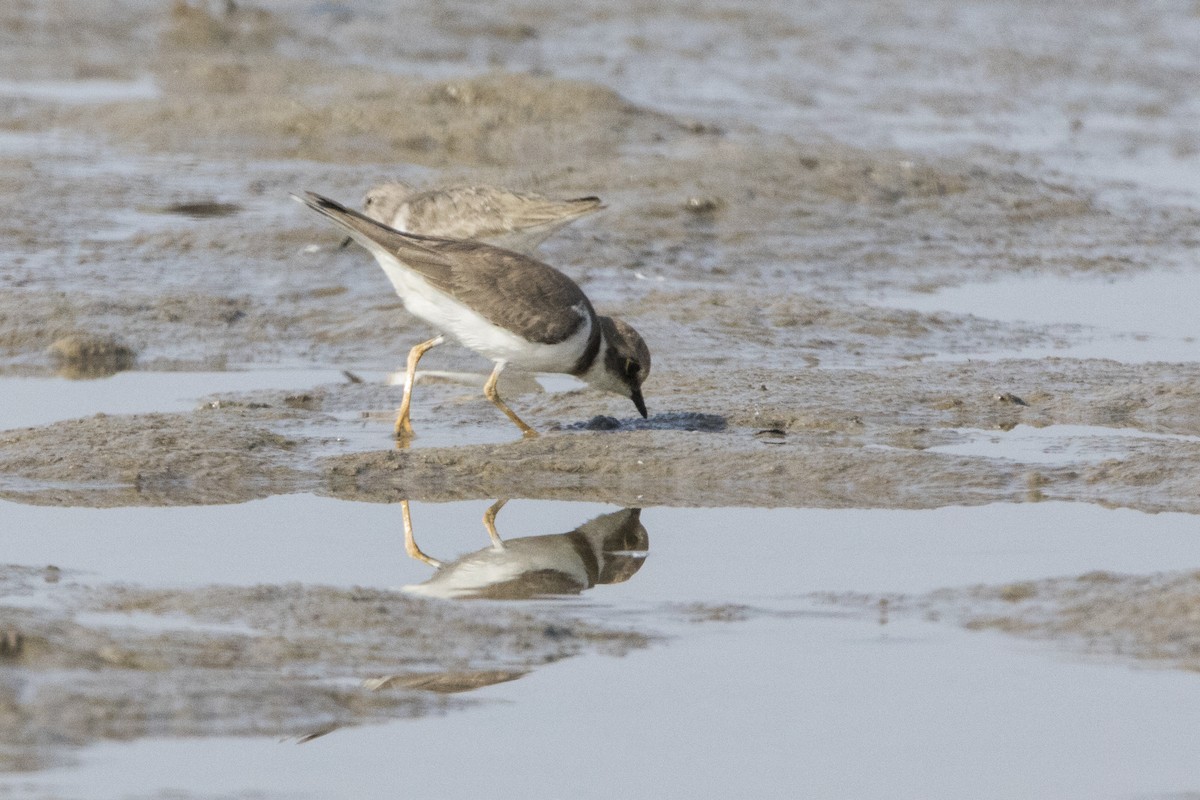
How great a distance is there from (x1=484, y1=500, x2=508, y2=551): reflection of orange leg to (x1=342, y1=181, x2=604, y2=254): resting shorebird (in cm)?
320

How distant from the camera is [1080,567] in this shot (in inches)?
242

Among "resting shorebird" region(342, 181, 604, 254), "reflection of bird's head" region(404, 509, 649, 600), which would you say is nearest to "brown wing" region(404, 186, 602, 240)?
"resting shorebird" region(342, 181, 604, 254)

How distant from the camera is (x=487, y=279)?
306 inches

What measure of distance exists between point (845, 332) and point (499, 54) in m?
10.7

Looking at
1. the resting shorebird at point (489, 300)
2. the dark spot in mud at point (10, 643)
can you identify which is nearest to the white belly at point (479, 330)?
the resting shorebird at point (489, 300)

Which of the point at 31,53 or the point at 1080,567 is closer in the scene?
the point at 1080,567

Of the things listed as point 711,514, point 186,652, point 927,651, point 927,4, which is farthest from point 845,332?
point 927,4

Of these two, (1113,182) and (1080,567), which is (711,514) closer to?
(1080,567)

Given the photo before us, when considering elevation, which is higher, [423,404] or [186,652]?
[186,652]

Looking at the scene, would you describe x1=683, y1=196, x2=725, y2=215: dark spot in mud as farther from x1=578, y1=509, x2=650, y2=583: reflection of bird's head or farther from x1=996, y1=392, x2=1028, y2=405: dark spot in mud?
x1=578, y1=509, x2=650, y2=583: reflection of bird's head

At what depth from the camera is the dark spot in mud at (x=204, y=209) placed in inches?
505

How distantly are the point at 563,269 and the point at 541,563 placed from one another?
5.44 meters

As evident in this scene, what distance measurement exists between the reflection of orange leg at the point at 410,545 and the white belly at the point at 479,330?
1.07 meters

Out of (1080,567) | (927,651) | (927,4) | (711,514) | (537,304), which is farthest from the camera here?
(927,4)
